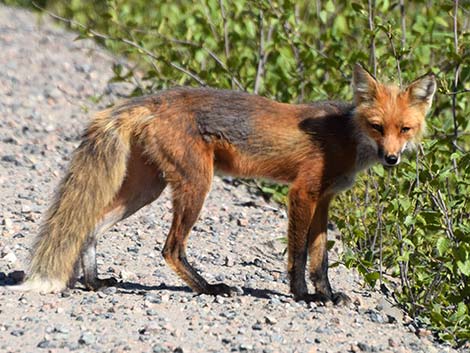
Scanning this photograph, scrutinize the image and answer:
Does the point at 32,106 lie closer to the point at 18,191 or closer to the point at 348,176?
the point at 18,191

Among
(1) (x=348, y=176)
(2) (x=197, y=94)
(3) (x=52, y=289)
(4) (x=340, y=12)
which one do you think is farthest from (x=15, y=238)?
(4) (x=340, y=12)

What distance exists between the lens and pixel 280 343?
252 inches

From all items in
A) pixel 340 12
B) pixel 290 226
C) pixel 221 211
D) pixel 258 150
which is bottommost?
pixel 221 211

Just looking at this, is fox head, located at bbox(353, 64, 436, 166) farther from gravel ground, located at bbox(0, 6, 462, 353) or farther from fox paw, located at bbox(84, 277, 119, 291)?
fox paw, located at bbox(84, 277, 119, 291)

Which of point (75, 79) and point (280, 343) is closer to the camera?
point (280, 343)

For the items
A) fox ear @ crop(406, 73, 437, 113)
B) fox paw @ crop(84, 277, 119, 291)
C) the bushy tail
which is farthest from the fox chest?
fox paw @ crop(84, 277, 119, 291)

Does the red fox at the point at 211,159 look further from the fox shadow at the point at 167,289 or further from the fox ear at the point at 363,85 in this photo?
the fox shadow at the point at 167,289

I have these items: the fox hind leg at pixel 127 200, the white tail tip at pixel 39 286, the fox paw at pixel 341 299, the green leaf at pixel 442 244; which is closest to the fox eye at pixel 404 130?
→ the green leaf at pixel 442 244

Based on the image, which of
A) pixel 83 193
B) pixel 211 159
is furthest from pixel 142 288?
pixel 211 159

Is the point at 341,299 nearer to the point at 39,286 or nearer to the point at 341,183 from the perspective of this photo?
the point at 341,183

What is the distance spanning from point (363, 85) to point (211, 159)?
1.33m

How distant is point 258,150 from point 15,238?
222 centimetres

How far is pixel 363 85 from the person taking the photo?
770cm

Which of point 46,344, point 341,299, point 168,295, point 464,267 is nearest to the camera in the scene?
point 46,344
